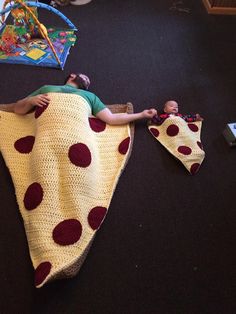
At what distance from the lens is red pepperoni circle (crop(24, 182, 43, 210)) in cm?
111

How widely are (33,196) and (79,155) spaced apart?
0.80ft

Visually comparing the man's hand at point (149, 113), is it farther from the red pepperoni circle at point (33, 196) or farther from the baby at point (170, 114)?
the red pepperoni circle at point (33, 196)

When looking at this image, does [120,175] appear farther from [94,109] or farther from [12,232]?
[12,232]

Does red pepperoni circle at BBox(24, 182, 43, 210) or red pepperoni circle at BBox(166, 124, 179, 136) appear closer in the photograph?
red pepperoni circle at BBox(24, 182, 43, 210)

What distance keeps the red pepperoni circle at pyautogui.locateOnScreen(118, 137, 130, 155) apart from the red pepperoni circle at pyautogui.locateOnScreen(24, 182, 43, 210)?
432 millimetres

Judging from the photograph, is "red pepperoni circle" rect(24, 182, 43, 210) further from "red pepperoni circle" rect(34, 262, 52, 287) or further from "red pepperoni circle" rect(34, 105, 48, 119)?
"red pepperoni circle" rect(34, 105, 48, 119)

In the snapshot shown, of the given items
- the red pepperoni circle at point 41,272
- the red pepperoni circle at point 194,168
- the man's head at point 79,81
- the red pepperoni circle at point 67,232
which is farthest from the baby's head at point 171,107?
the red pepperoni circle at point 41,272

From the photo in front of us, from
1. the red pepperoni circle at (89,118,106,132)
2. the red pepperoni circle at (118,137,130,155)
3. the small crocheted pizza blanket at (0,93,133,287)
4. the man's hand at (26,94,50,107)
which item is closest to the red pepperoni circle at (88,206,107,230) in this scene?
the small crocheted pizza blanket at (0,93,133,287)

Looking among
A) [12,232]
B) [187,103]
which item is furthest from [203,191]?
[12,232]

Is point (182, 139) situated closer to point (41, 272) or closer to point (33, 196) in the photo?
point (33, 196)

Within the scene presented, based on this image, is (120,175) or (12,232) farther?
(120,175)

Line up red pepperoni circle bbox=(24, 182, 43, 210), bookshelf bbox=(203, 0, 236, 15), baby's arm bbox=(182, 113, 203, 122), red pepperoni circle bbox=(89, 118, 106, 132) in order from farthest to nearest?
1. bookshelf bbox=(203, 0, 236, 15)
2. baby's arm bbox=(182, 113, 203, 122)
3. red pepperoni circle bbox=(89, 118, 106, 132)
4. red pepperoni circle bbox=(24, 182, 43, 210)

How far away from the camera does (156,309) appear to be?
1.00m

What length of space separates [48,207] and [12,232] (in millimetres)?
213
